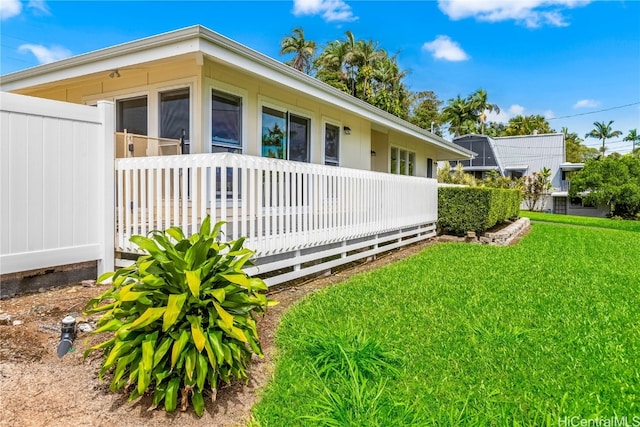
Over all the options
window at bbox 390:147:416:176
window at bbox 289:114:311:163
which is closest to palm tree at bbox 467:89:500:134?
window at bbox 390:147:416:176

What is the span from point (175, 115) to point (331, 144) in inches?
162

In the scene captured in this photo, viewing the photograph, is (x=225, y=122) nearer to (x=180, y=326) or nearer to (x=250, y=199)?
(x=250, y=199)

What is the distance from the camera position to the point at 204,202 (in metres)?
4.17

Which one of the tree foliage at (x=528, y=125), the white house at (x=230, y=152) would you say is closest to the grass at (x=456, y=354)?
the white house at (x=230, y=152)

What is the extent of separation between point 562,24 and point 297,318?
101ft

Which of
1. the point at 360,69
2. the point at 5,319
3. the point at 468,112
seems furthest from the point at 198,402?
the point at 468,112

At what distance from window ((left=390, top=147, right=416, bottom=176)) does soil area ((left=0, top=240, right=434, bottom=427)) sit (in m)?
10.8

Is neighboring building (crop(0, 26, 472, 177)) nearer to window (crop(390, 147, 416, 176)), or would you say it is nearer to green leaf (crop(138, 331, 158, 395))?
green leaf (crop(138, 331, 158, 395))

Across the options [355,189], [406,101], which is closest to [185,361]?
[355,189]

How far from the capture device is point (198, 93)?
623 centimetres

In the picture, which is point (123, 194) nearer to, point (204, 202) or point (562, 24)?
point (204, 202)

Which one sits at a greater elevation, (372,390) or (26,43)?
(26,43)

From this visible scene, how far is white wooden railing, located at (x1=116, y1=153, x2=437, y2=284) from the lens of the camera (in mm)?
4309

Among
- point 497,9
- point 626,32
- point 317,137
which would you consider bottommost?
point 317,137
